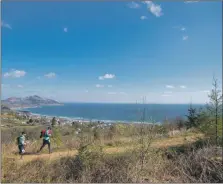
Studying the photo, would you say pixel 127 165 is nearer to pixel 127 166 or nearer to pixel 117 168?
pixel 127 166

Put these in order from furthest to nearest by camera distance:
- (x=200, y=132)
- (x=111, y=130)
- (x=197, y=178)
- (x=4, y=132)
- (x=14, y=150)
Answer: (x=111, y=130)
(x=4, y=132)
(x=200, y=132)
(x=14, y=150)
(x=197, y=178)

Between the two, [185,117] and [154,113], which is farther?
[185,117]

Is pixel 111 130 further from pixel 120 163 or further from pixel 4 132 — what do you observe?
pixel 120 163

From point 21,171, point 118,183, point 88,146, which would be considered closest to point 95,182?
point 118,183

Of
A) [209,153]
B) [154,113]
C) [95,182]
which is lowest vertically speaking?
[95,182]

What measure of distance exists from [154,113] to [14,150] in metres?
7.11

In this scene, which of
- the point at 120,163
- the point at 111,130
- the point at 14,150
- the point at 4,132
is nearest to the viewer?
the point at 120,163

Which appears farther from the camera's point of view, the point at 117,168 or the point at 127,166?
the point at 117,168

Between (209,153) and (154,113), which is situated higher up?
(154,113)

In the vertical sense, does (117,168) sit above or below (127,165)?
below

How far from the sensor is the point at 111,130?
16.3 metres

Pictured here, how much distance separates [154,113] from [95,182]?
8.37ft

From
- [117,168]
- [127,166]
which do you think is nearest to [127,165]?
[127,166]

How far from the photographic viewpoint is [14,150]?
12.3 metres
